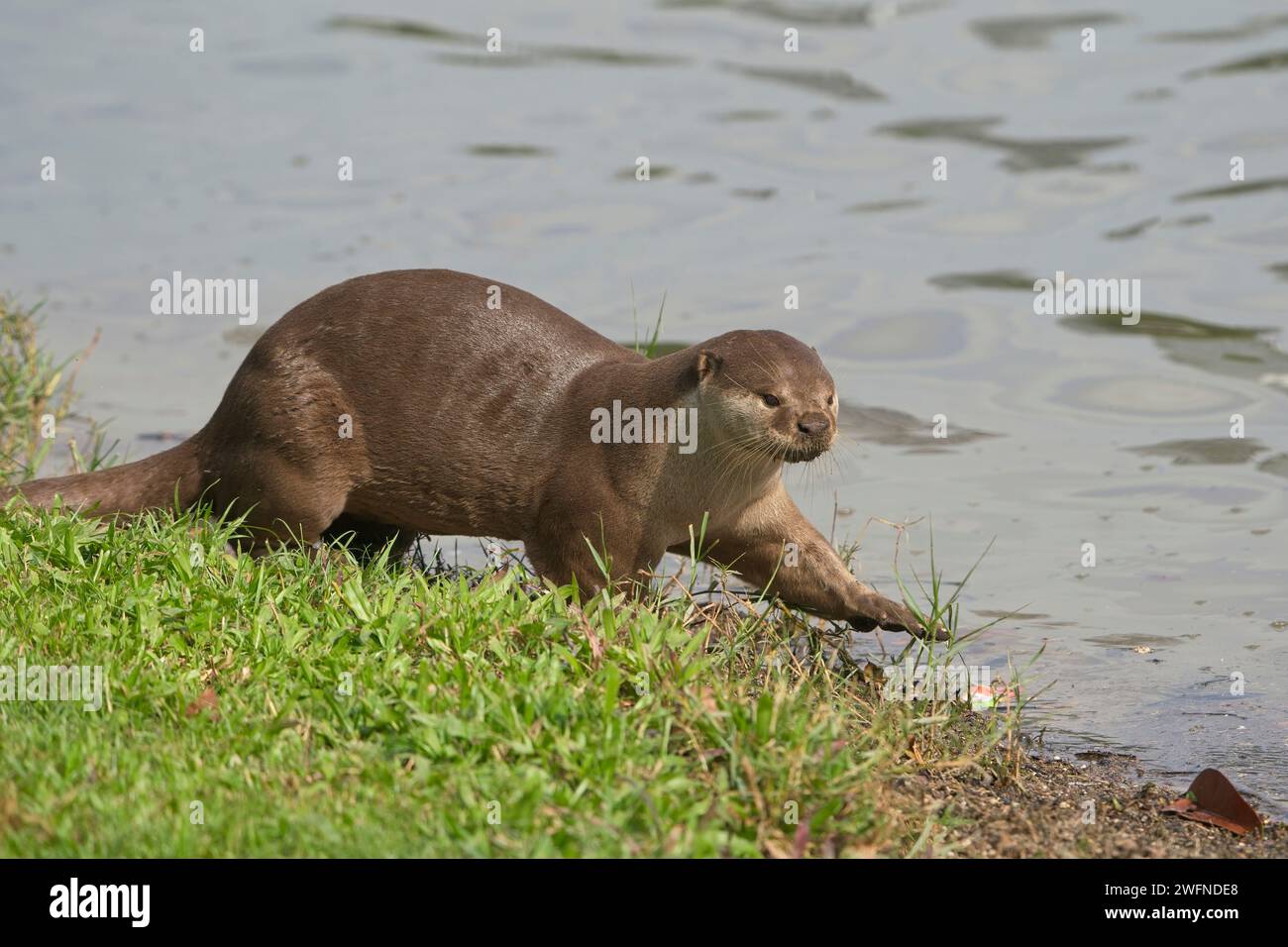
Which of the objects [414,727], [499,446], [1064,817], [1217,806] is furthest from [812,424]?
[414,727]

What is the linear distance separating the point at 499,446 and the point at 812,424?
1012mm

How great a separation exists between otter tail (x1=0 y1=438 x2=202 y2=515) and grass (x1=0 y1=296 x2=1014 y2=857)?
601 millimetres

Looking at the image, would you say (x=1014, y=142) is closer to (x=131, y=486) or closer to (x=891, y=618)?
(x=891, y=618)

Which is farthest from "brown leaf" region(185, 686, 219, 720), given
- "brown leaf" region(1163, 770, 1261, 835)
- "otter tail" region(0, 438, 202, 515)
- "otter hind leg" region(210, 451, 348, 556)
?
"brown leaf" region(1163, 770, 1261, 835)

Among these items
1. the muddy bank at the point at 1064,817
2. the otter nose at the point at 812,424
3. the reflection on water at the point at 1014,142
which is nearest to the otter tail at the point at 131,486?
the otter nose at the point at 812,424

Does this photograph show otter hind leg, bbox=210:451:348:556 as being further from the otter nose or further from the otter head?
the otter nose

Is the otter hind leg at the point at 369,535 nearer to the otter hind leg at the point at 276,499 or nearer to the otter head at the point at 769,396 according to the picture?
the otter hind leg at the point at 276,499

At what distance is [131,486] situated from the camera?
5.62 metres

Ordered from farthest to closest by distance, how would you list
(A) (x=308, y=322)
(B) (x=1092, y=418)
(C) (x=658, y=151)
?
(C) (x=658, y=151) < (B) (x=1092, y=418) < (A) (x=308, y=322)

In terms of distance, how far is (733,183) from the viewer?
36.4 ft

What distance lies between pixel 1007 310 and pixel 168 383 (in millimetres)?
4401

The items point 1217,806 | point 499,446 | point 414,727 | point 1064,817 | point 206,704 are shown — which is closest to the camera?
point 414,727

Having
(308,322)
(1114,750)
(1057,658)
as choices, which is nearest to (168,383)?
(308,322)
